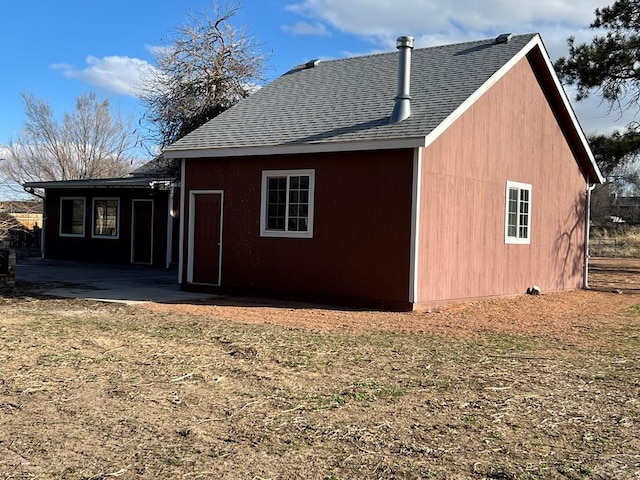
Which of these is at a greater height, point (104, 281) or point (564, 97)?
point (564, 97)

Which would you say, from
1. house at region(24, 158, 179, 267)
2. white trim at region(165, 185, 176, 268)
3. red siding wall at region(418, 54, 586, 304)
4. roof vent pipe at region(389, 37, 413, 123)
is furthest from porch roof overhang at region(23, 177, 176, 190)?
red siding wall at region(418, 54, 586, 304)

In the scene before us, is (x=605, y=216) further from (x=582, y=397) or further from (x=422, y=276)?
(x=582, y=397)

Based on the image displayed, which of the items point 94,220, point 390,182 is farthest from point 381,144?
point 94,220

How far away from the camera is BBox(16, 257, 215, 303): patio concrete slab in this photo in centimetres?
1316

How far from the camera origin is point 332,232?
1252 cm

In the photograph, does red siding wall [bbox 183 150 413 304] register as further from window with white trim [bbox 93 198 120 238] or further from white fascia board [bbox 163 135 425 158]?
window with white trim [bbox 93 198 120 238]

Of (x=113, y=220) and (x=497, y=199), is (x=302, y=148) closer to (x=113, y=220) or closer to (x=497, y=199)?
(x=497, y=199)

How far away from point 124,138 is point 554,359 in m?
42.3

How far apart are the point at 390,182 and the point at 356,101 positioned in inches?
110

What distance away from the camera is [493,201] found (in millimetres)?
13891

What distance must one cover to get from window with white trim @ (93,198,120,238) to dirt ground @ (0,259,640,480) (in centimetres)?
1256

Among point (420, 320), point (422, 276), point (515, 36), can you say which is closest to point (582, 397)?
point (420, 320)

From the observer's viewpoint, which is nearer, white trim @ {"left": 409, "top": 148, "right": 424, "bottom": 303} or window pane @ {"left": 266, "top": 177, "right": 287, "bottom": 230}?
white trim @ {"left": 409, "top": 148, "right": 424, "bottom": 303}

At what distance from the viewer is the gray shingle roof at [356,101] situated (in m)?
12.2
